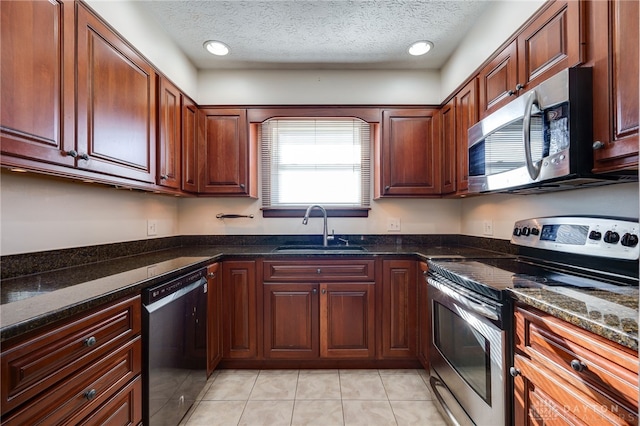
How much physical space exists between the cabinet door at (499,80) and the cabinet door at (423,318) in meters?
1.11

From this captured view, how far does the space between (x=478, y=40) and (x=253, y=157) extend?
1.98 meters

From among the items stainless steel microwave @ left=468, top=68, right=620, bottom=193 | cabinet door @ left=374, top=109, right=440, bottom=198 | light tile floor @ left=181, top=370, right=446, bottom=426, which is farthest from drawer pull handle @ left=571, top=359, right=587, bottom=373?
cabinet door @ left=374, top=109, right=440, bottom=198

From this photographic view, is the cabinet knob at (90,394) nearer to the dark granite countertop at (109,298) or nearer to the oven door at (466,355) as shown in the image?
the dark granite countertop at (109,298)

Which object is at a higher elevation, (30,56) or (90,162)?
(30,56)

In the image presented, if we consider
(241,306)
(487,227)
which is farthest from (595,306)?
(241,306)

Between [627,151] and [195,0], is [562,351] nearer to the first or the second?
[627,151]

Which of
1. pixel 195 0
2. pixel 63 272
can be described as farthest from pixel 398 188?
pixel 63 272

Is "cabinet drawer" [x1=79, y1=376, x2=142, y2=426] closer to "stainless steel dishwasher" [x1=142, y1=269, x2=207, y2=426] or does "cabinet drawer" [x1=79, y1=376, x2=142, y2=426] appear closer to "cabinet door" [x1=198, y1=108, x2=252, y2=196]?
"stainless steel dishwasher" [x1=142, y1=269, x2=207, y2=426]

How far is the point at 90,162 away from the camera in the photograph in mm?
1298

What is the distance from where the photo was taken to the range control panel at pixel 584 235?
1.11 m

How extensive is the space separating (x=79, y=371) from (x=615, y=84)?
212 cm

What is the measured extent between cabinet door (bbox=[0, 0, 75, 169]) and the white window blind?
1.60 m

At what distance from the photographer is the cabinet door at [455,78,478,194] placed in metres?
1.90

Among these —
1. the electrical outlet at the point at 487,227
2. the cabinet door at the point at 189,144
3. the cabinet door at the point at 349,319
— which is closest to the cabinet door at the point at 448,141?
the electrical outlet at the point at 487,227
